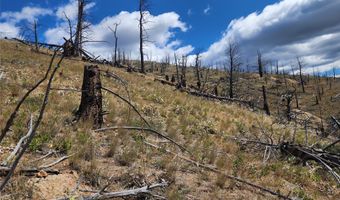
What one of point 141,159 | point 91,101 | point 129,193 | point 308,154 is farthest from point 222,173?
point 91,101

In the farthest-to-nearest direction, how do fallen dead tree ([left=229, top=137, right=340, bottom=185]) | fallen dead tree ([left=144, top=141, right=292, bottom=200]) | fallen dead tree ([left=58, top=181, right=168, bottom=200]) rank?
fallen dead tree ([left=229, top=137, right=340, bottom=185]), fallen dead tree ([left=144, top=141, right=292, bottom=200]), fallen dead tree ([left=58, top=181, right=168, bottom=200])

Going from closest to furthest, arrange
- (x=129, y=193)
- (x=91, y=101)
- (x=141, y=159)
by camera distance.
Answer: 1. (x=129, y=193)
2. (x=141, y=159)
3. (x=91, y=101)

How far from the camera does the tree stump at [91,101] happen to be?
10.1 m

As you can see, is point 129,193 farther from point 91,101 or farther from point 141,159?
point 91,101

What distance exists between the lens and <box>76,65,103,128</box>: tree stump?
33.0 ft

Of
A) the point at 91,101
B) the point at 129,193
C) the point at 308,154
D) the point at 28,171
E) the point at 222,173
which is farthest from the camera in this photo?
the point at 91,101

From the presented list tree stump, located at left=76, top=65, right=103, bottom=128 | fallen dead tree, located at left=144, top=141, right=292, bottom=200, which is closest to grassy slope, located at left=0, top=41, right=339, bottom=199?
fallen dead tree, located at left=144, top=141, right=292, bottom=200

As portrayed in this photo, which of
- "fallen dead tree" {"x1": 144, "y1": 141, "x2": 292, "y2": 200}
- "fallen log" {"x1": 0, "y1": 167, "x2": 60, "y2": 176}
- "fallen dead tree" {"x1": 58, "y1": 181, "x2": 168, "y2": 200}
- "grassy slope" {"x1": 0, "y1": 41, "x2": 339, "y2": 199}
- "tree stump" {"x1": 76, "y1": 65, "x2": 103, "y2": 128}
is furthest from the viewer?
"tree stump" {"x1": 76, "y1": 65, "x2": 103, "y2": 128}

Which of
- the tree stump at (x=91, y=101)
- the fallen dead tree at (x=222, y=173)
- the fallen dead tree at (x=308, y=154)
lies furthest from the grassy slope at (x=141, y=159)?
the tree stump at (x=91, y=101)

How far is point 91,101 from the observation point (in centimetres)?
1023

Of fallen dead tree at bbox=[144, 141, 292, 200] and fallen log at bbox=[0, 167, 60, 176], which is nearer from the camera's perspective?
fallen log at bbox=[0, 167, 60, 176]

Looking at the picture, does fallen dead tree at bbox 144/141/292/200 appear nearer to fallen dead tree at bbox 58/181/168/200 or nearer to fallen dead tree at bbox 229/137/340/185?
fallen dead tree at bbox 58/181/168/200

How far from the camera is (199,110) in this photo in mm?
17359

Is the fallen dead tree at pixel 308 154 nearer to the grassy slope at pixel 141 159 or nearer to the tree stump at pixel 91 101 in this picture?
the grassy slope at pixel 141 159
